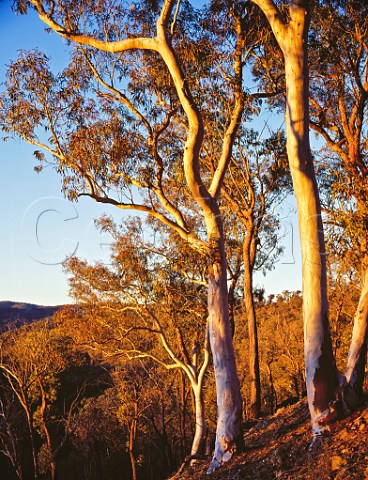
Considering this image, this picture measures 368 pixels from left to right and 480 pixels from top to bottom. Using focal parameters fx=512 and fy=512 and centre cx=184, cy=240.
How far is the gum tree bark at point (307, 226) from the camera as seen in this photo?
538cm

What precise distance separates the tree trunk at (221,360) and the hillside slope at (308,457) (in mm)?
267

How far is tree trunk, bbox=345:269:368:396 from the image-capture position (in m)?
5.70

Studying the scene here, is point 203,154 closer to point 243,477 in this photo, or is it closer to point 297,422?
point 297,422

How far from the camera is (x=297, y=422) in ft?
24.1

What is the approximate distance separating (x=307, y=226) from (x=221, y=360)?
92.4 inches

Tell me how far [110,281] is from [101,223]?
1774mm

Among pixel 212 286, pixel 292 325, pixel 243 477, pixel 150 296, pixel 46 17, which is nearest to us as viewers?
pixel 243 477

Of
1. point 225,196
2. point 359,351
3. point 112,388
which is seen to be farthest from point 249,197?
point 112,388

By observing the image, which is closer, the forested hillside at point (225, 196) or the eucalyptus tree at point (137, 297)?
the forested hillside at point (225, 196)

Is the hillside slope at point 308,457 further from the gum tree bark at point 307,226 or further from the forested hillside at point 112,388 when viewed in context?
the forested hillside at point 112,388

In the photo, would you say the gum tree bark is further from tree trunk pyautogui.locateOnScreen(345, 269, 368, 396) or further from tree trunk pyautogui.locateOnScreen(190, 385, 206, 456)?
tree trunk pyautogui.locateOnScreen(190, 385, 206, 456)

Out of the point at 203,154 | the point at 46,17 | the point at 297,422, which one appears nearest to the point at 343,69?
the point at 203,154

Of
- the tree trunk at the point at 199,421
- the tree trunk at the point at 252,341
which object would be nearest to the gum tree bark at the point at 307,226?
the tree trunk at the point at 252,341

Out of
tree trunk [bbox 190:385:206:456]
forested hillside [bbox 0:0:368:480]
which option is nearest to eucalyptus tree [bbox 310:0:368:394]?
forested hillside [bbox 0:0:368:480]
